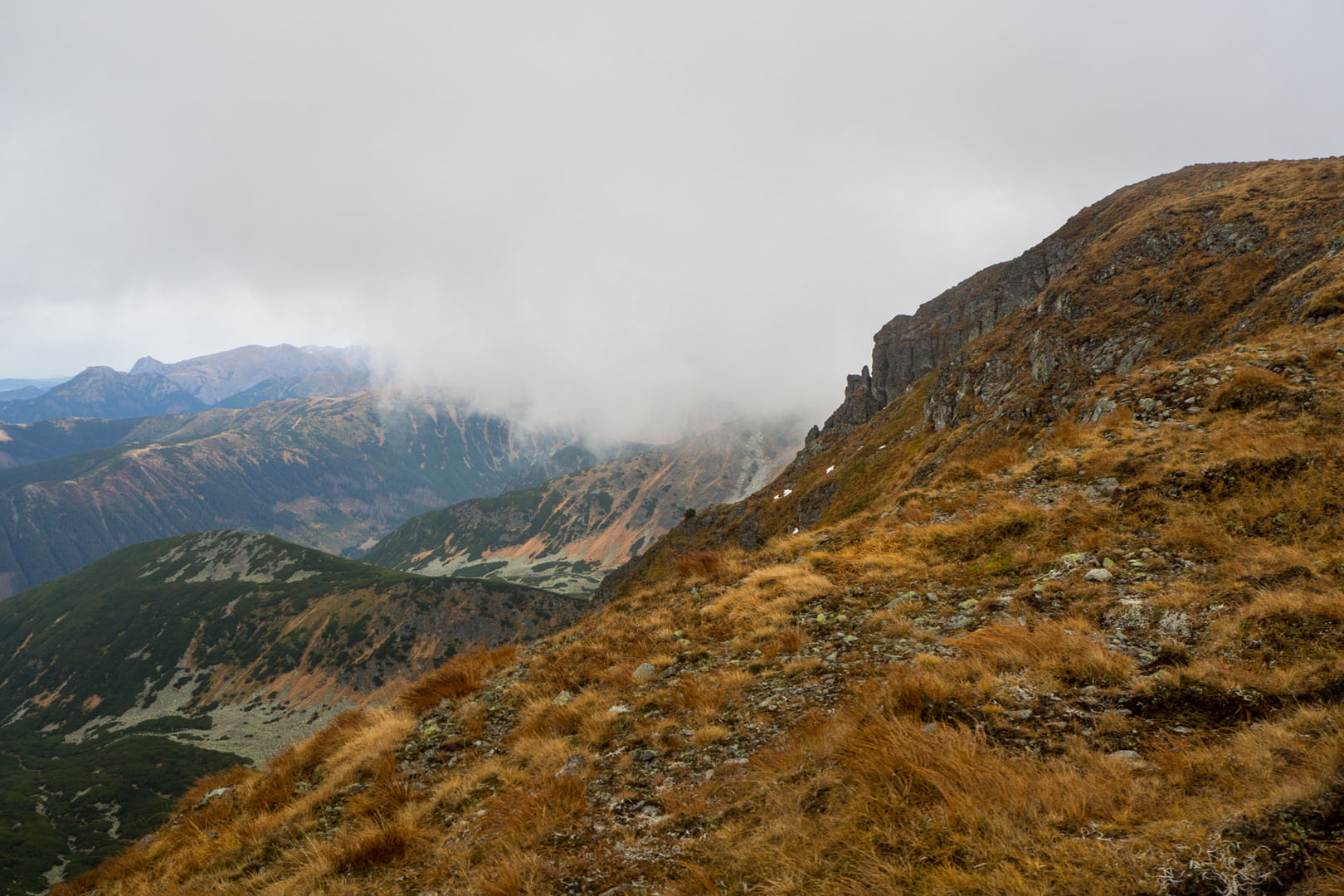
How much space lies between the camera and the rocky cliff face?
40781 mm

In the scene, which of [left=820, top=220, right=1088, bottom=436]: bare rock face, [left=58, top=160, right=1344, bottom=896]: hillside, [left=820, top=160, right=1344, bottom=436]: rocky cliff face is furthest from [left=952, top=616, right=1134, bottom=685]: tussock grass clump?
[left=820, top=220, right=1088, bottom=436]: bare rock face

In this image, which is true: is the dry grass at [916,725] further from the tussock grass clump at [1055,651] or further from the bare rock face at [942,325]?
the bare rock face at [942,325]

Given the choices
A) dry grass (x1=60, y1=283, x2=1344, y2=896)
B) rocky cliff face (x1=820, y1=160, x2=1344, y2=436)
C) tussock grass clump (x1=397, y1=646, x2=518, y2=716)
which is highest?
rocky cliff face (x1=820, y1=160, x2=1344, y2=436)

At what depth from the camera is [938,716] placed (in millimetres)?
6164

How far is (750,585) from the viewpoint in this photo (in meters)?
14.3

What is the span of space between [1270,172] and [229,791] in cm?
10517

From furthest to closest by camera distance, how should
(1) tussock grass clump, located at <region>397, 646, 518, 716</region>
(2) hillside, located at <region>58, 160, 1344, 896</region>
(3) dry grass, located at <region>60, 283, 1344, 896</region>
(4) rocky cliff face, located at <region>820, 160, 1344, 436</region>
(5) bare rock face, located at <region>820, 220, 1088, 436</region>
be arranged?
(5) bare rock face, located at <region>820, 220, 1088, 436</region> → (4) rocky cliff face, located at <region>820, 160, 1344, 436</region> → (1) tussock grass clump, located at <region>397, 646, 518, 716</region> → (3) dry grass, located at <region>60, 283, 1344, 896</region> → (2) hillside, located at <region>58, 160, 1344, 896</region>

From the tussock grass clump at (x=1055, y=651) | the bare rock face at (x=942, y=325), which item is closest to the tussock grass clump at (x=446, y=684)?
the tussock grass clump at (x=1055, y=651)

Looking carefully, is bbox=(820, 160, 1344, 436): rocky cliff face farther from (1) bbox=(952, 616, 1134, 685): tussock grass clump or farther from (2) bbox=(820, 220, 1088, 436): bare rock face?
(2) bbox=(820, 220, 1088, 436): bare rock face

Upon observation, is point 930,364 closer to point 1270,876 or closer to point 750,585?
point 750,585

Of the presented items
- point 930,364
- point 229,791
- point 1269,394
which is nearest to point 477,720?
point 229,791

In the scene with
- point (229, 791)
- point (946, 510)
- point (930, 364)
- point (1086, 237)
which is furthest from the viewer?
point (930, 364)

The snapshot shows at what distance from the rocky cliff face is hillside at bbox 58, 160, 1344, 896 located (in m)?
10.4

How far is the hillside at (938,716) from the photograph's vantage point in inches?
163
